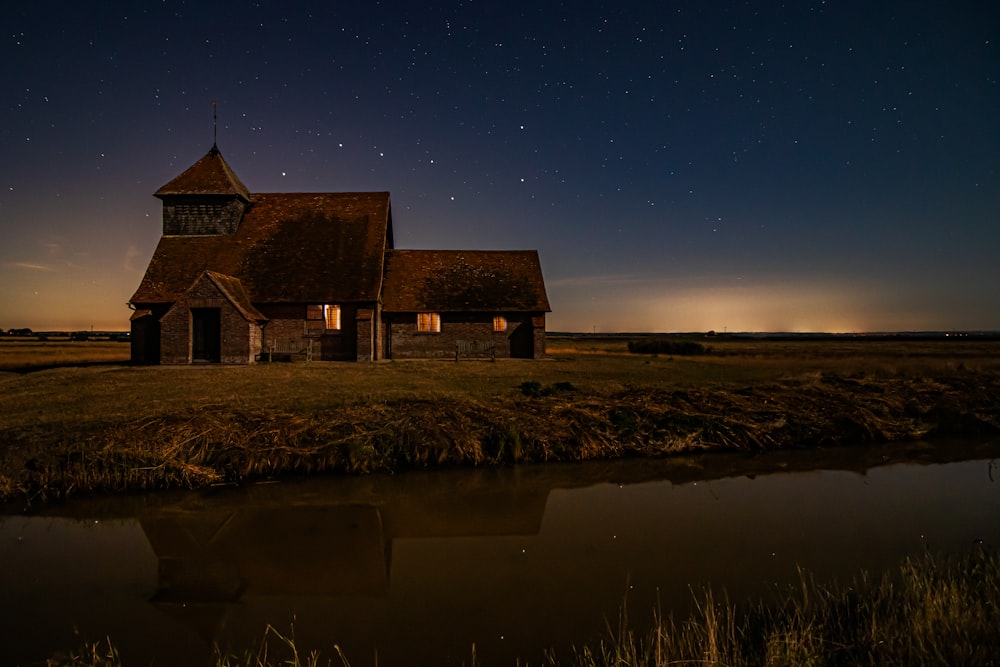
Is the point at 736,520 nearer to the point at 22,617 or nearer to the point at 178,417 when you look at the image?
the point at 22,617

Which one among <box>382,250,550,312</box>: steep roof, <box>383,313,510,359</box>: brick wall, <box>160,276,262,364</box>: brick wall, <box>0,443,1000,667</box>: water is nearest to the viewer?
<box>0,443,1000,667</box>: water

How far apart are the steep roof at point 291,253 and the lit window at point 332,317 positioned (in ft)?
1.76

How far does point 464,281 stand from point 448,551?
25.5 metres

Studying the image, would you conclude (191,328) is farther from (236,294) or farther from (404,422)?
(404,422)

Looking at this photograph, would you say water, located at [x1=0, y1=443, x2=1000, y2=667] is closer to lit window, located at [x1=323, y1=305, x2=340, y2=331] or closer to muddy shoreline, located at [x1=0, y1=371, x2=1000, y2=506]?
muddy shoreline, located at [x1=0, y1=371, x2=1000, y2=506]

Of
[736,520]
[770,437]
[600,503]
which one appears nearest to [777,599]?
[736,520]

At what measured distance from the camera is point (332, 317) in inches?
1112

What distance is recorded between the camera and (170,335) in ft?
82.0

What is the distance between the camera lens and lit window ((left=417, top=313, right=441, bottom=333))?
99.7ft

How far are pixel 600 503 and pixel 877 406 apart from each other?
1014 cm

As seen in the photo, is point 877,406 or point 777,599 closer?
point 777,599

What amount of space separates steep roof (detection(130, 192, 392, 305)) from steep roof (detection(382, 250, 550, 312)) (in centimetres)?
220

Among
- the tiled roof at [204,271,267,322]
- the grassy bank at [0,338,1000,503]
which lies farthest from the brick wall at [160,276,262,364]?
the grassy bank at [0,338,1000,503]

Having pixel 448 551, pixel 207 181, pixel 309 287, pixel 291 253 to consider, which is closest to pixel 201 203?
pixel 207 181
